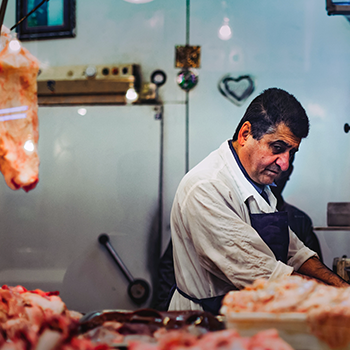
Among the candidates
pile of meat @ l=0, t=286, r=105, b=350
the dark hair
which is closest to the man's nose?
the dark hair

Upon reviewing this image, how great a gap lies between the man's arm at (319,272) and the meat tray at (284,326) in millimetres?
696

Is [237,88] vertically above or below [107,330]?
above

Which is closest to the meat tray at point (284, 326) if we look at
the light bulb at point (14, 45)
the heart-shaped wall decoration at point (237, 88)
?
the heart-shaped wall decoration at point (237, 88)

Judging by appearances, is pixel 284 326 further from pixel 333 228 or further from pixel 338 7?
pixel 338 7

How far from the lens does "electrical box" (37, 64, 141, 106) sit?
186 cm

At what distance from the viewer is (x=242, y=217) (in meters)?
1.48

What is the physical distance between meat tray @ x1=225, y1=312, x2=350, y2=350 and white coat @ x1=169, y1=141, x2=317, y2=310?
1.49 feet

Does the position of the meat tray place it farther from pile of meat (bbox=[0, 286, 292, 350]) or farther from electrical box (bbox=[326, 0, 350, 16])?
electrical box (bbox=[326, 0, 350, 16])

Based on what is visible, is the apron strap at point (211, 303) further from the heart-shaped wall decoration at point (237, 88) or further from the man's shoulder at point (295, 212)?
the heart-shaped wall decoration at point (237, 88)

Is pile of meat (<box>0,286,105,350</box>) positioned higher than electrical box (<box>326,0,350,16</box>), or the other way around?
electrical box (<box>326,0,350,16</box>)

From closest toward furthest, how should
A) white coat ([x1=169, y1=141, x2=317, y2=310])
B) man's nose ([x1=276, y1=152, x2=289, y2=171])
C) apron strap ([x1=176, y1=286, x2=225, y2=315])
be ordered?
white coat ([x1=169, y1=141, x2=317, y2=310]) < apron strap ([x1=176, y1=286, x2=225, y2=315]) < man's nose ([x1=276, y1=152, x2=289, y2=171])

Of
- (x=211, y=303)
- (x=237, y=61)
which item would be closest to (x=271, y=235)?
(x=211, y=303)

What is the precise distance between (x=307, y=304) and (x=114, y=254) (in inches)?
46.3

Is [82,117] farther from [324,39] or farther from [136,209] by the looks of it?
[324,39]
